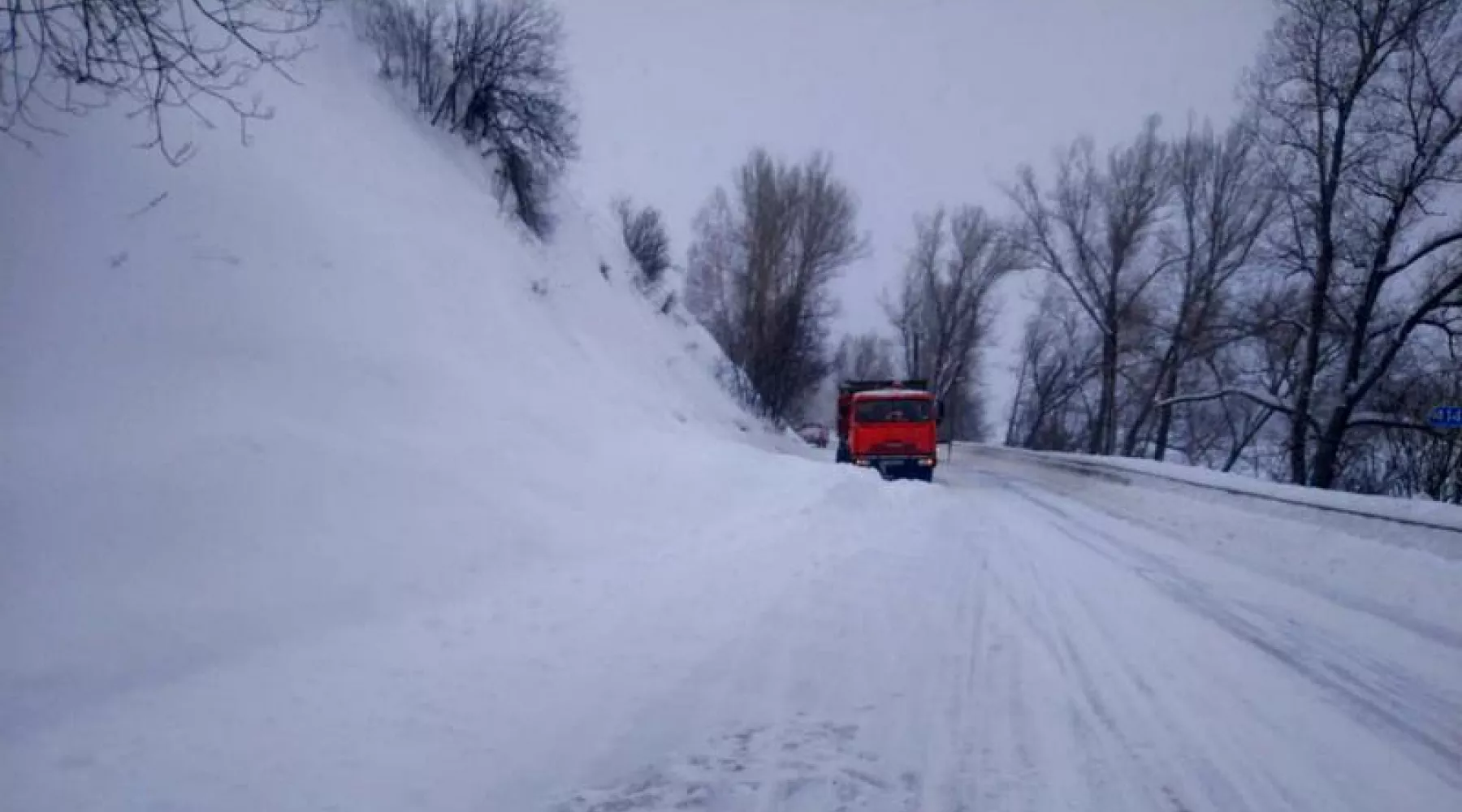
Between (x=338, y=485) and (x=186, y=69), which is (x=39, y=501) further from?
(x=186, y=69)

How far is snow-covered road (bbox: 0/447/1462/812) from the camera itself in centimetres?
337

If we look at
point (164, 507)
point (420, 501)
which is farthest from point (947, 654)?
point (164, 507)

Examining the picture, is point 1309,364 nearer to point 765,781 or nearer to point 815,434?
point 765,781

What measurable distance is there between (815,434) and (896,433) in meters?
30.6

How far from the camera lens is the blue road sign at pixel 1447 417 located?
11.1 metres

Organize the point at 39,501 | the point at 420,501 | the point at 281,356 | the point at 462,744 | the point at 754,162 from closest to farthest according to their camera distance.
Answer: the point at 462,744, the point at 39,501, the point at 420,501, the point at 281,356, the point at 754,162

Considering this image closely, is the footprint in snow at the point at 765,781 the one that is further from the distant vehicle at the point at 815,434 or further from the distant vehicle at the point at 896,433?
the distant vehicle at the point at 815,434

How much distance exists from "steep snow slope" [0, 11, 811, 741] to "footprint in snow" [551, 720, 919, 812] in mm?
2502

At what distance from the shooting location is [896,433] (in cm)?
2144

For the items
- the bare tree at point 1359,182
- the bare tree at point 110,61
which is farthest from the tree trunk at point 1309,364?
the bare tree at point 110,61

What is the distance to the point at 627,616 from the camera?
5.82 m

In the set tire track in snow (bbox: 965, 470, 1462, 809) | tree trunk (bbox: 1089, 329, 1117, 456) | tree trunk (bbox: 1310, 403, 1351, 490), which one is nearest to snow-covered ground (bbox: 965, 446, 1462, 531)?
tire track in snow (bbox: 965, 470, 1462, 809)

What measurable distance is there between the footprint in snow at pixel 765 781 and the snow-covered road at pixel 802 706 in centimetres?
1

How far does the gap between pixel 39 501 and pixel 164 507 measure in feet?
1.98
